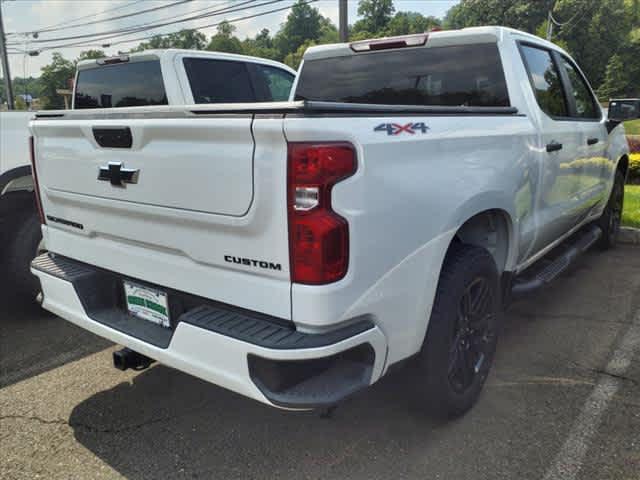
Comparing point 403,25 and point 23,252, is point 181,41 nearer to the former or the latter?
point 403,25

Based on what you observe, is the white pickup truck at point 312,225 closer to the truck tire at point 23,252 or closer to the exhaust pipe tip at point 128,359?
the exhaust pipe tip at point 128,359

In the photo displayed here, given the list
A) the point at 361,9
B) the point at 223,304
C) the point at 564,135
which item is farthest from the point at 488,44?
the point at 361,9

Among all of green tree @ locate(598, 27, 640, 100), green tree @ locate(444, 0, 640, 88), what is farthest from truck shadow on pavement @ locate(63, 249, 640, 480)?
green tree @ locate(444, 0, 640, 88)

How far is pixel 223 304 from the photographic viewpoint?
7.25ft

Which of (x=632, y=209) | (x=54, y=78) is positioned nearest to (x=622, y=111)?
(x=632, y=209)

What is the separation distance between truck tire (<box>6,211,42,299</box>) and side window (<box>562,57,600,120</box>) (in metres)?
4.33

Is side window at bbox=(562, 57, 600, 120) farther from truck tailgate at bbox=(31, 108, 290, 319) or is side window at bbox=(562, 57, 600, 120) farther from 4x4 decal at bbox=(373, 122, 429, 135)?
truck tailgate at bbox=(31, 108, 290, 319)

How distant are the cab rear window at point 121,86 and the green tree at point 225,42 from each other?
74727 mm

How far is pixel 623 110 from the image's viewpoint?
4.93m

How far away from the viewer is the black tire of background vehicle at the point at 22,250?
4250mm

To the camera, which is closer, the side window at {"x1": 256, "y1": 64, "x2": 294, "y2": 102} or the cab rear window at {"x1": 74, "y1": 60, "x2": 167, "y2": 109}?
the cab rear window at {"x1": 74, "y1": 60, "x2": 167, "y2": 109}

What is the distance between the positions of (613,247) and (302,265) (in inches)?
216

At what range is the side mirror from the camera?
491 cm

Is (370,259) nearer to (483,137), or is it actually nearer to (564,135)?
(483,137)
